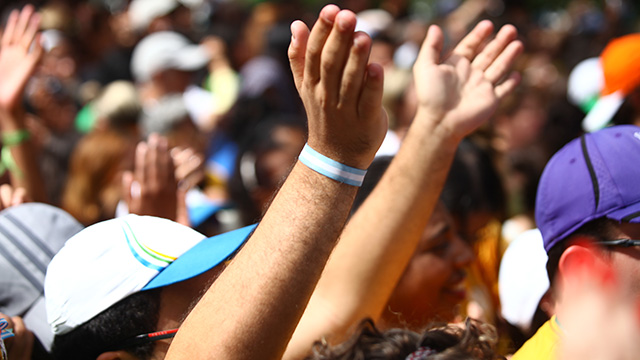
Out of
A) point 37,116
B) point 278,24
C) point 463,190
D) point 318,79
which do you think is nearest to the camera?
point 318,79

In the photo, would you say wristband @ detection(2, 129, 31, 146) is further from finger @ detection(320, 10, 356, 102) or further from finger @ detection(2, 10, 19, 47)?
finger @ detection(320, 10, 356, 102)

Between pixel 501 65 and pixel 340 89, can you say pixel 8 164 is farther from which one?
pixel 340 89

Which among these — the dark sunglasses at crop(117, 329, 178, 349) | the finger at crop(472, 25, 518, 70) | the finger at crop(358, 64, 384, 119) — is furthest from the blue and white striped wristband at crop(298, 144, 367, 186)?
the finger at crop(472, 25, 518, 70)

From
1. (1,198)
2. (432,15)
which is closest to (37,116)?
(1,198)

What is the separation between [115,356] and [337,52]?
0.99 metres

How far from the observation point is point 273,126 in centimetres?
456

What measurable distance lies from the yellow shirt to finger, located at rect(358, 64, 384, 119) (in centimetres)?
85

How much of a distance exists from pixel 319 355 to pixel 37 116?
572 cm

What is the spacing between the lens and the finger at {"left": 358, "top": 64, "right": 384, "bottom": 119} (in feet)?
4.15

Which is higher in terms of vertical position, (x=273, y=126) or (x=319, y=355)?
(x=319, y=355)

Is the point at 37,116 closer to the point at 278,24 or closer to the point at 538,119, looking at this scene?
the point at 278,24

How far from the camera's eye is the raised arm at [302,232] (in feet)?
4.23

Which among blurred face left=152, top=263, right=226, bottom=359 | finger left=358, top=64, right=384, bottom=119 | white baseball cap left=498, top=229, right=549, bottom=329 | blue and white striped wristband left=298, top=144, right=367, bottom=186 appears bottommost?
white baseball cap left=498, top=229, right=549, bottom=329

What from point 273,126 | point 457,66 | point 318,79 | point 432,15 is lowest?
point 432,15
